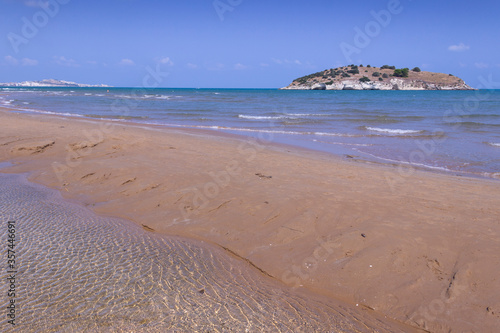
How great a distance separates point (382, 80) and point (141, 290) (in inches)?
4627

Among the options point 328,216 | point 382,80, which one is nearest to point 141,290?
point 328,216

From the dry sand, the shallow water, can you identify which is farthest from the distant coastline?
the shallow water

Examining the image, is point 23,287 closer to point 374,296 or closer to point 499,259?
point 374,296

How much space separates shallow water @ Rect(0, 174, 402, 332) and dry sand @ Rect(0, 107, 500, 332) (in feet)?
1.30

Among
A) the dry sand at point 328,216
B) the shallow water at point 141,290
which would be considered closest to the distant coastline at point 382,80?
the dry sand at point 328,216

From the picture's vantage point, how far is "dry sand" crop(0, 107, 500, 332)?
356cm

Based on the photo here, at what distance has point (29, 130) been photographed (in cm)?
1281

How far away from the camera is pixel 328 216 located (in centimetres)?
509

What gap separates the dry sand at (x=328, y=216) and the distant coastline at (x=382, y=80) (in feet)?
354

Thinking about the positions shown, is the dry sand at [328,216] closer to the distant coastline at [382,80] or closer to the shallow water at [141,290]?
the shallow water at [141,290]

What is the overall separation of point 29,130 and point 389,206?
42.0ft

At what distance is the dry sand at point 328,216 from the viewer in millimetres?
3559

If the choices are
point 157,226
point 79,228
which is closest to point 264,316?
point 157,226

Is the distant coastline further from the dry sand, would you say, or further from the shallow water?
the shallow water
